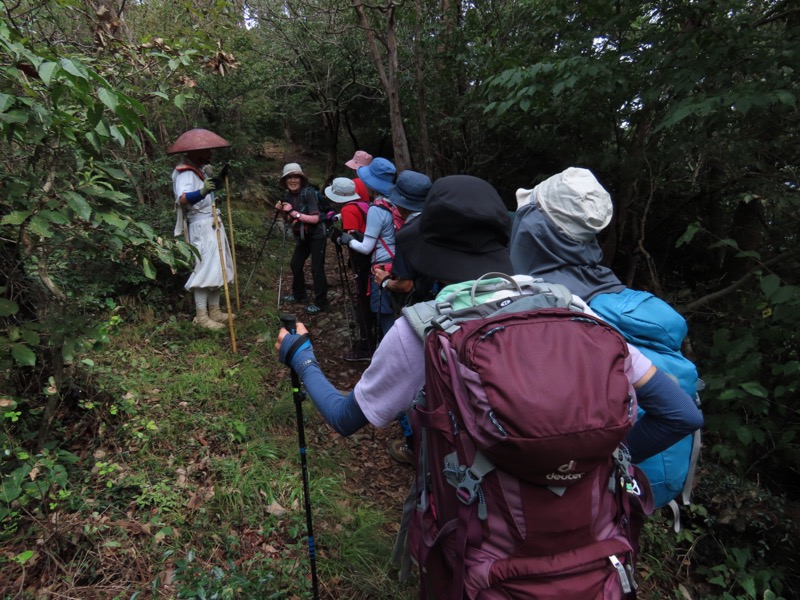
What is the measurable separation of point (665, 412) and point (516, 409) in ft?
2.66

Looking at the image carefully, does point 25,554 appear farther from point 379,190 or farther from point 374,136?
A: point 374,136

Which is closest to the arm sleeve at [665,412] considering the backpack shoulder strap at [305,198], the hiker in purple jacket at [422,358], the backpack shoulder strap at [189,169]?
the hiker in purple jacket at [422,358]

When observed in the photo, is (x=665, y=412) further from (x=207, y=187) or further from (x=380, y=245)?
(x=207, y=187)

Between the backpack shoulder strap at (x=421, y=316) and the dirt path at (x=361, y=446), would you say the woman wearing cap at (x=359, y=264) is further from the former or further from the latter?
the backpack shoulder strap at (x=421, y=316)

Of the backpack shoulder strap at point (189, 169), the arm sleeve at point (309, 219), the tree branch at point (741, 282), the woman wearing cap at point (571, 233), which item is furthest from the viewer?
the arm sleeve at point (309, 219)

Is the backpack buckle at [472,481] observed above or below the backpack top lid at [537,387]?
below

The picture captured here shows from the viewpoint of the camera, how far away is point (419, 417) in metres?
1.41

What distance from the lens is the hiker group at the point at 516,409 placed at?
3.84 ft

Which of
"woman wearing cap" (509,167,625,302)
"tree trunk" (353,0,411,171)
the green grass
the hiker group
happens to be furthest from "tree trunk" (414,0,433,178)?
the hiker group

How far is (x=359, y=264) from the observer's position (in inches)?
200

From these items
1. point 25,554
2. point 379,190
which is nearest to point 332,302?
point 379,190

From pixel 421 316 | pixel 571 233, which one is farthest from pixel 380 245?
pixel 421 316

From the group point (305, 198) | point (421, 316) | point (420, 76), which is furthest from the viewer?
point (420, 76)

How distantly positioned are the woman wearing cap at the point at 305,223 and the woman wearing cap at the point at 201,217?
1.06 metres
